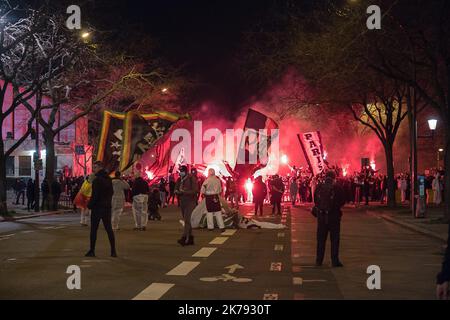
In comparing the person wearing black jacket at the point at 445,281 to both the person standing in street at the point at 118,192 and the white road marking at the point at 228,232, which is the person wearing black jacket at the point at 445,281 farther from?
the person standing in street at the point at 118,192

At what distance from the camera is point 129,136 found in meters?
24.2

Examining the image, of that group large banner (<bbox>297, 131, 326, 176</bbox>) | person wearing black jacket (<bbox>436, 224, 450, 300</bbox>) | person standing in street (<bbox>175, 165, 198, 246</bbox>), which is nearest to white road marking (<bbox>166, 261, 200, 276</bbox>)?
person standing in street (<bbox>175, 165, 198, 246</bbox>)

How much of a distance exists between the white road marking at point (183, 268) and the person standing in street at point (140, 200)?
303 inches

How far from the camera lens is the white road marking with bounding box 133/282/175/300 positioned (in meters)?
9.48

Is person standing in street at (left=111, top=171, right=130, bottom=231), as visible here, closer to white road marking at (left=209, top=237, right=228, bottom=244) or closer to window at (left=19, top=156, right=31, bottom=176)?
white road marking at (left=209, top=237, right=228, bottom=244)

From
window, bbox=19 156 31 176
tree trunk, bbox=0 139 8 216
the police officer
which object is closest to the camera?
the police officer

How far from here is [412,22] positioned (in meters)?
24.3

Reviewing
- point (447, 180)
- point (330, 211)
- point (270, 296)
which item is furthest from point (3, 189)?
point (270, 296)

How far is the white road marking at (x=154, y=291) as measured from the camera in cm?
948

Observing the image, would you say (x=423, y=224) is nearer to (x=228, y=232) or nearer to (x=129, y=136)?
(x=228, y=232)

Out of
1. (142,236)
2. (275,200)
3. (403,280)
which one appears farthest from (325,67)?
(403,280)

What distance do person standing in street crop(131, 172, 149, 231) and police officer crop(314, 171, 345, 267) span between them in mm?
8957
